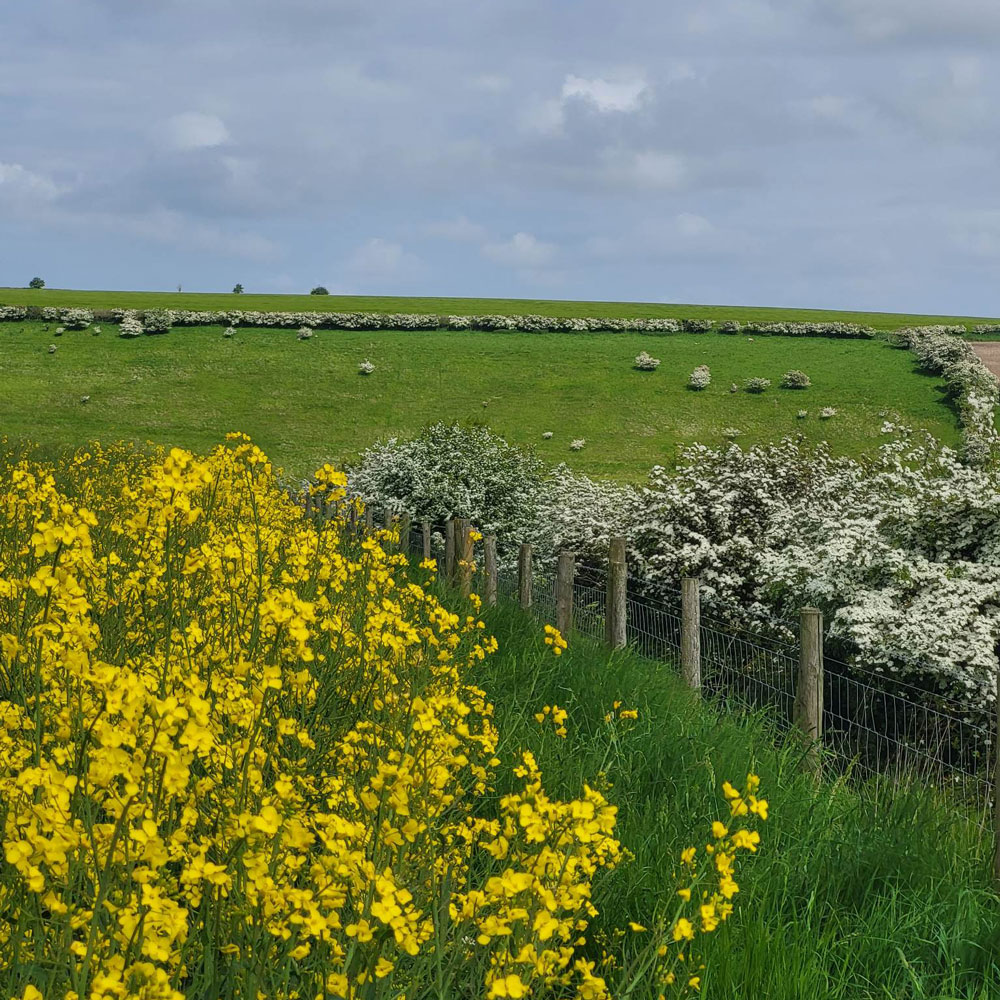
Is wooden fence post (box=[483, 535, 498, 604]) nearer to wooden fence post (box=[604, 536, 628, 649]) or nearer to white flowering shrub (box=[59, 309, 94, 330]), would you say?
wooden fence post (box=[604, 536, 628, 649])

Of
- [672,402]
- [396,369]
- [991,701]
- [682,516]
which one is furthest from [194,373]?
[991,701]

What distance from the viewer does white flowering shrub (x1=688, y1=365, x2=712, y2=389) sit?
48.3 meters

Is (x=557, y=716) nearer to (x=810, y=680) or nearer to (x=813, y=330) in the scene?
(x=810, y=680)

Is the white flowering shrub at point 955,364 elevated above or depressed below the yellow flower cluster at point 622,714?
above

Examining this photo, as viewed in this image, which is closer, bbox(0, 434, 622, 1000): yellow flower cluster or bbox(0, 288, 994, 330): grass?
bbox(0, 434, 622, 1000): yellow flower cluster

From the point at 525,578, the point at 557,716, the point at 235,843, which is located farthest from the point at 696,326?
the point at 235,843

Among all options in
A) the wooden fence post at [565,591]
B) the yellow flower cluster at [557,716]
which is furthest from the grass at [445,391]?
the yellow flower cluster at [557,716]

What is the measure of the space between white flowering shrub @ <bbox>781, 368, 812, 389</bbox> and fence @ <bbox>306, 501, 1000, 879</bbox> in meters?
35.1

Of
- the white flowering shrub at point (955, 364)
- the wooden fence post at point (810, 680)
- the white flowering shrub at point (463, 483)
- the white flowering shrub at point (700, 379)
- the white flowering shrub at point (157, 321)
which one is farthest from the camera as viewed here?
the white flowering shrub at point (157, 321)

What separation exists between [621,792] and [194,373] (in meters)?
49.0

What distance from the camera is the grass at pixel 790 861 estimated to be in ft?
13.0

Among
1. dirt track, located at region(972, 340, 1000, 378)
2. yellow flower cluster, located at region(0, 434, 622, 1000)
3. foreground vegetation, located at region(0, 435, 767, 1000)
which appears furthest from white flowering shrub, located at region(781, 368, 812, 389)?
yellow flower cluster, located at region(0, 434, 622, 1000)

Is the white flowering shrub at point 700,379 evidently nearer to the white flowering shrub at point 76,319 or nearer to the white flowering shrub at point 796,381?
the white flowering shrub at point 796,381

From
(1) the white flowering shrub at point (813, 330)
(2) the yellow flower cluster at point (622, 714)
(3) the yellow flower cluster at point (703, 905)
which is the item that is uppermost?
(1) the white flowering shrub at point (813, 330)
